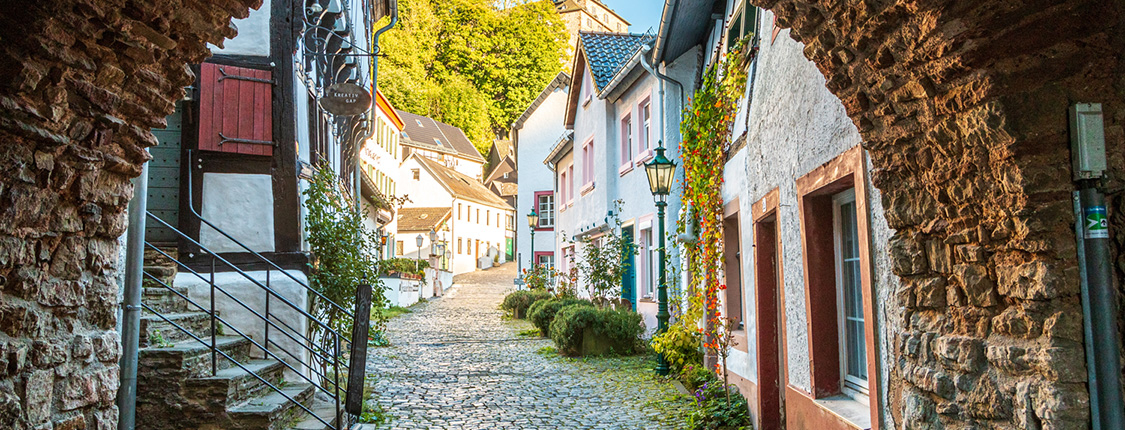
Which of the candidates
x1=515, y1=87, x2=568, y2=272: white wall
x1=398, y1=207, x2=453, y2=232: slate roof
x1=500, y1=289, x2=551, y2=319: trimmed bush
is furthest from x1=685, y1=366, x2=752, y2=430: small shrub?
x1=398, y1=207, x2=453, y2=232: slate roof

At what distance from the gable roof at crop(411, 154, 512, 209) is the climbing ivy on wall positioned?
1470 inches

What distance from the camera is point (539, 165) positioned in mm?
30844

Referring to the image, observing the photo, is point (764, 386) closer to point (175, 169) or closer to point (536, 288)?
point (175, 169)

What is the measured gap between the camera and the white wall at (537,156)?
29922 mm

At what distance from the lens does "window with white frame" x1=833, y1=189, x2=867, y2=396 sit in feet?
15.5

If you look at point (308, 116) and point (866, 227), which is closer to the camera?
point (866, 227)

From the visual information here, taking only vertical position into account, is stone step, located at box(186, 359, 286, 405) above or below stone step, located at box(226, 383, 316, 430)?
above

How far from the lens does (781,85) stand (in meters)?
5.63

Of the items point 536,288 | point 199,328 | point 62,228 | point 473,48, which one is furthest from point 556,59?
point 62,228

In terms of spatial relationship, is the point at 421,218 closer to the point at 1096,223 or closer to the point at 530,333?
the point at 530,333

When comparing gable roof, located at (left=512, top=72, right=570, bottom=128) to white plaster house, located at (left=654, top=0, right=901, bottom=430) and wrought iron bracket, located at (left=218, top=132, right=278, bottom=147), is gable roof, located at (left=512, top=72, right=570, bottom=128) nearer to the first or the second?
wrought iron bracket, located at (left=218, top=132, right=278, bottom=147)

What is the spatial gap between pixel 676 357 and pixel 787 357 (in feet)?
13.2

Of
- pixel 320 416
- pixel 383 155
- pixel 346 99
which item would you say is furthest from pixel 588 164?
pixel 383 155

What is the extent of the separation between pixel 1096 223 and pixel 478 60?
50.3 m
